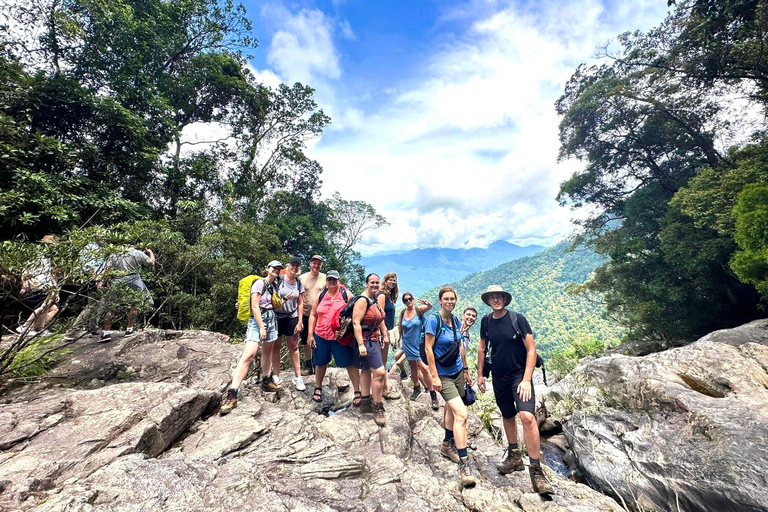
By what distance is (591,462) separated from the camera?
5.27m

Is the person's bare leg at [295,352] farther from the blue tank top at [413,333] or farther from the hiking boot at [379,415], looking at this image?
the blue tank top at [413,333]

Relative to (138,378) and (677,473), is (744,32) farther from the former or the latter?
(138,378)

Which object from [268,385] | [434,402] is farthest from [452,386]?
[268,385]

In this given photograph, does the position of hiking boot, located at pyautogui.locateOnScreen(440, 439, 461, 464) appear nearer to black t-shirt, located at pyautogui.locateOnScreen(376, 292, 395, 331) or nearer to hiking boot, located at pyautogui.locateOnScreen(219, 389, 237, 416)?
black t-shirt, located at pyautogui.locateOnScreen(376, 292, 395, 331)

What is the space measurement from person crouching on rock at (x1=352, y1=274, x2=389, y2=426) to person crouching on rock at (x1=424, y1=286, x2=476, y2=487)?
86cm

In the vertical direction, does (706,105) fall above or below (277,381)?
above

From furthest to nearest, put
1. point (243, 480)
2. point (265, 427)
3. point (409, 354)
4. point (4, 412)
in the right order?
point (409, 354), point (265, 427), point (4, 412), point (243, 480)

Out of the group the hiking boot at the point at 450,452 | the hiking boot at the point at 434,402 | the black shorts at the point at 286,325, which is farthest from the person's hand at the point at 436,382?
the black shorts at the point at 286,325

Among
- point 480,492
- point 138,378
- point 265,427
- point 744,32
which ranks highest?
point 744,32

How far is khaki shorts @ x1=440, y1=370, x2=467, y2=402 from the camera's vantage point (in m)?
4.07

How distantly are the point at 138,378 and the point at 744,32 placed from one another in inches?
765

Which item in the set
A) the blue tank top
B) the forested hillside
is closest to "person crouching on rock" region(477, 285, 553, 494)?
the blue tank top

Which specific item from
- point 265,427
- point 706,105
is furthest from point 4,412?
point 706,105

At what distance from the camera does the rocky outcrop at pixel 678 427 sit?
402cm
